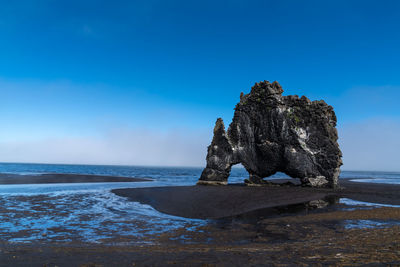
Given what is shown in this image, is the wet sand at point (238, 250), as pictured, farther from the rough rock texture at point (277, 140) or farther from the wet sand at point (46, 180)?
the wet sand at point (46, 180)

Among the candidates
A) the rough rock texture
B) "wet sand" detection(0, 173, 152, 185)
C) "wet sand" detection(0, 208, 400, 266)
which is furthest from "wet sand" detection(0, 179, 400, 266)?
"wet sand" detection(0, 173, 152, 185)

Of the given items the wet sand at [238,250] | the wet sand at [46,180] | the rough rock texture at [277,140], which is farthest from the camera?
the wet sand at [46,180]

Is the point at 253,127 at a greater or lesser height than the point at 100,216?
greater

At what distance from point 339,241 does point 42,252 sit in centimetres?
1140

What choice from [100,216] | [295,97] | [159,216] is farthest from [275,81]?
[100,216]

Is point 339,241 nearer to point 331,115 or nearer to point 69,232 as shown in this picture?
point 69,232

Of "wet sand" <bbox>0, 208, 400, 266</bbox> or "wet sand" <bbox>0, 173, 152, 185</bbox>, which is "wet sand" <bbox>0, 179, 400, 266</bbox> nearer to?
"wet sand" <bbox>0, 208, 400, 266</bbox>

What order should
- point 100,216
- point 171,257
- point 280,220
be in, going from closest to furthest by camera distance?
point 171,257, point 280,220, point 100,216

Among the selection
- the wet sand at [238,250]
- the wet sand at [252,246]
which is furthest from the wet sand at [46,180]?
the wet sand at [238,250]

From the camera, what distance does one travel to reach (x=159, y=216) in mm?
→ 16250

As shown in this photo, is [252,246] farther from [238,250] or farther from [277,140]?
[277,140]

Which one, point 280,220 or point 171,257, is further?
point 280,220

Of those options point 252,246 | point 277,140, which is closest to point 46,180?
point 277,140

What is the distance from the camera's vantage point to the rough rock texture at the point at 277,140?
1331 inches
